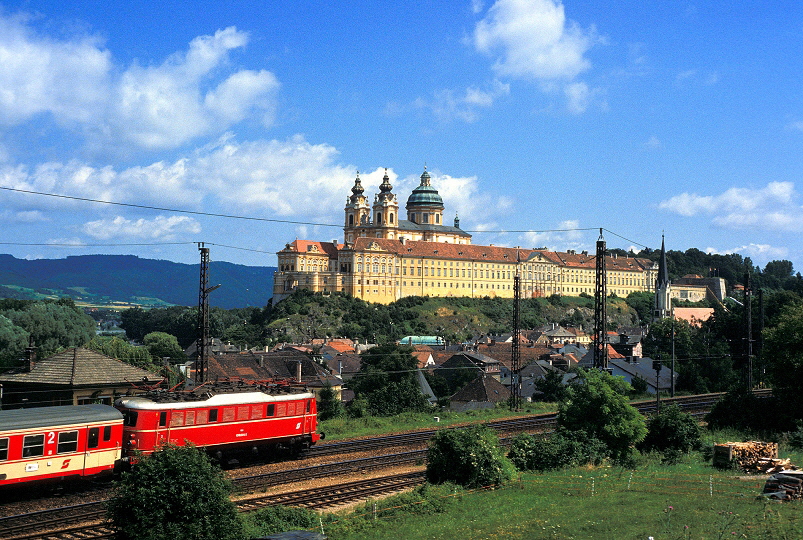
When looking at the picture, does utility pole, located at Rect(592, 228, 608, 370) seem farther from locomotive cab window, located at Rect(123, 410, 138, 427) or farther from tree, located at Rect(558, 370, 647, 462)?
locomotive cab window, located at Rect(123, 410, 138, 427)

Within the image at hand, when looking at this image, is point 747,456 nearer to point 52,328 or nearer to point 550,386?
point 550,386

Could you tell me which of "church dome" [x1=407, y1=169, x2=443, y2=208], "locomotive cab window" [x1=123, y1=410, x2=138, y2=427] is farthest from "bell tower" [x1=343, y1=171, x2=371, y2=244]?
"locomotive cab window" [x1=123, y1=410, x2=138, y2=427]

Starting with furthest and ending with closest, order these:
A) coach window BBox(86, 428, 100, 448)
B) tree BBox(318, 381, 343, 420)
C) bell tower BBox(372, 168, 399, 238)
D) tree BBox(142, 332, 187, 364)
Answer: bell tower BBox(372, 168, 399, 238), tree BBox(142, 332, 187, 364), tree BBox(318, 381, 343, 420), coach window BBox(86, 428, 100, 448)

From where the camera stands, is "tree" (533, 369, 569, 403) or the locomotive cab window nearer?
the locomotive cab window

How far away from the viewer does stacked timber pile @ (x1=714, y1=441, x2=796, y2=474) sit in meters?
24.7

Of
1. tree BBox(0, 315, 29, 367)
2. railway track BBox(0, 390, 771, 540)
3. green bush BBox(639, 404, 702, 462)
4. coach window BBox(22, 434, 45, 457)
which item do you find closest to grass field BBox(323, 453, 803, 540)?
railway track BBox(0, 390, 771, 540)

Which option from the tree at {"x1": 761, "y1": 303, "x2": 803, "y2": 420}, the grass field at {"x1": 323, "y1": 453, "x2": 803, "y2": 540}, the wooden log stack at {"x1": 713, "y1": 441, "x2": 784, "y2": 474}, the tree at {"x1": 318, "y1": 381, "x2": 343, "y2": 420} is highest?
the tree at {"x1": 761, "y1": 303, "x2": 803, "y2": 420}

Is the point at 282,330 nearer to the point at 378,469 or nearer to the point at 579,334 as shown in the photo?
the point at 579,334

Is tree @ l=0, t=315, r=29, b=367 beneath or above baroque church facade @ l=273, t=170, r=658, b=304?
beneath

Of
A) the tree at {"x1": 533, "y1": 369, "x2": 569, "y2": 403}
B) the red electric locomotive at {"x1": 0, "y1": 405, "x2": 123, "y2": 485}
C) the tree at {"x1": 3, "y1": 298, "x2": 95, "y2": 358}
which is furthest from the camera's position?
the tree at {"x1": 3, "y1": 298, "x2": 95, "y2": 358}

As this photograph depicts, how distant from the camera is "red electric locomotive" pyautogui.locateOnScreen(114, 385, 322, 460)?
25031 mm

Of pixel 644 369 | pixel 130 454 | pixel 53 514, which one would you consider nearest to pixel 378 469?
pixel 130 454

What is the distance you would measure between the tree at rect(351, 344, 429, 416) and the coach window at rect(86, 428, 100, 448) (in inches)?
894

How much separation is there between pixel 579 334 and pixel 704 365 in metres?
75.1
